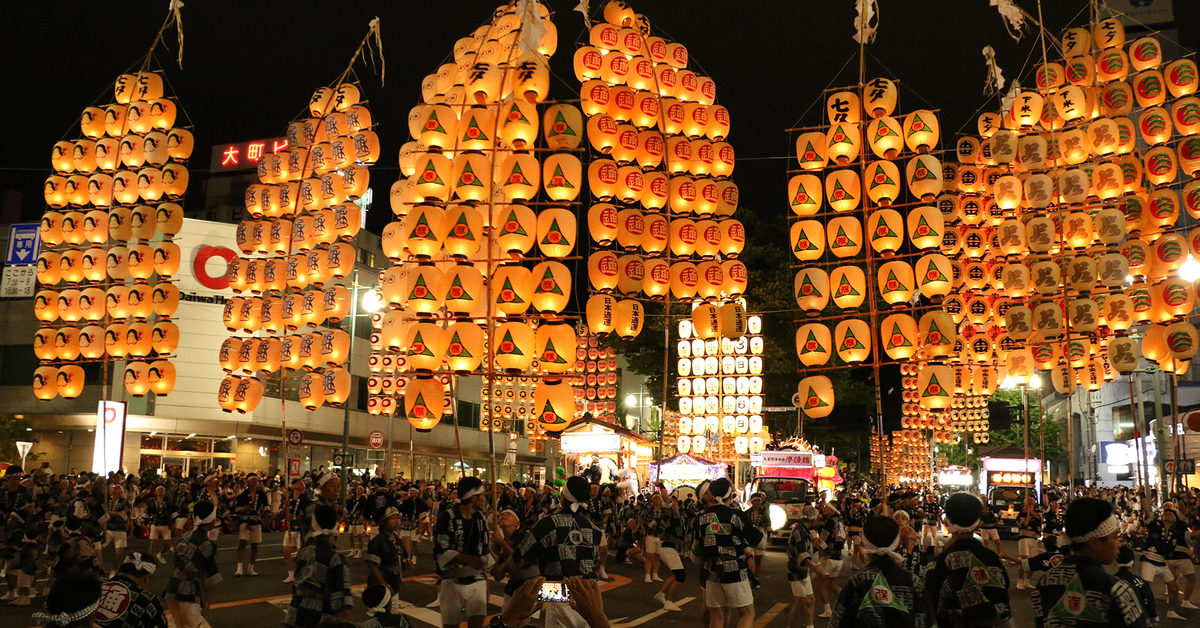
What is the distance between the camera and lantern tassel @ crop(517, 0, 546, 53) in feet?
60.4

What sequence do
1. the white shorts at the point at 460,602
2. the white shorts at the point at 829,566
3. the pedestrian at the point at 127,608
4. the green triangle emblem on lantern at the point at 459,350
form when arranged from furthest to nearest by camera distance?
the green triangle emblem on lantern at the point at 459,350 < the white shorts at the point at 829,566 < the white shorts at the point at 460,602 < the pedestrian at the point at 127,608

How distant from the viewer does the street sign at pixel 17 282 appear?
3358cm

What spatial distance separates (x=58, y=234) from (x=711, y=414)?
2198 centimetres

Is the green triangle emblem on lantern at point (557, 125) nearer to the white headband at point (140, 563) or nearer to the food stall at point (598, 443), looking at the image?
the white headband at point (140, 563)

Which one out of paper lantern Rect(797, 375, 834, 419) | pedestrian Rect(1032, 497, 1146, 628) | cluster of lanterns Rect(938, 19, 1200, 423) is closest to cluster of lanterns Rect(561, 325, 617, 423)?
paper lantern Rect(797, 375, 834, 419)

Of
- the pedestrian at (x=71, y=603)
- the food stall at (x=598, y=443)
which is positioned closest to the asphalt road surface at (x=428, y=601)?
the pedestrian at (x=71, y=603)

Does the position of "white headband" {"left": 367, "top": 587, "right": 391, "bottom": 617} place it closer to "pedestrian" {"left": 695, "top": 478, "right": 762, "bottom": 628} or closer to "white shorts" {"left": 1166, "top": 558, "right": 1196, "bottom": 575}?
"pedestrian" {"left": 695, "top": 478, "right": 762, "bottom": 628}

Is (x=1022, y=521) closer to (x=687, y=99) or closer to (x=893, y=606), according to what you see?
(x=687, y=99)

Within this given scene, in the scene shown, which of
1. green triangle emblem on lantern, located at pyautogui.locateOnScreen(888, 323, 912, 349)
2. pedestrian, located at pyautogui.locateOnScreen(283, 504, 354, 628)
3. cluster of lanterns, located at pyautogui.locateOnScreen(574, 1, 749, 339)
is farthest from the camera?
cluster of lanterns, located at pyautogui.locateOnScreen(574, 1, 749, 339)

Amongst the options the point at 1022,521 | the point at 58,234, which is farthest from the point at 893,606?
the point at 58,234

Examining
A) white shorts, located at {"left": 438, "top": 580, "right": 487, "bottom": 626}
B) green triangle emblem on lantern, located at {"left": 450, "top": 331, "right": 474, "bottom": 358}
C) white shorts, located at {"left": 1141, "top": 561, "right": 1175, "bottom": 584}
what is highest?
green triangle emblem on lantern, located at {"left": 450, "top": 331, "right": 474, "bottom": 358}

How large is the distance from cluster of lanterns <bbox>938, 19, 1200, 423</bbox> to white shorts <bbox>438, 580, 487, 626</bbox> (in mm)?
18007

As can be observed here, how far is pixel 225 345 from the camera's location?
23906 millimetres

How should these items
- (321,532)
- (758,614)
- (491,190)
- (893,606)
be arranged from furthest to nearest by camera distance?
(491,190)
(758,614)
(321,532)
(893,606)
